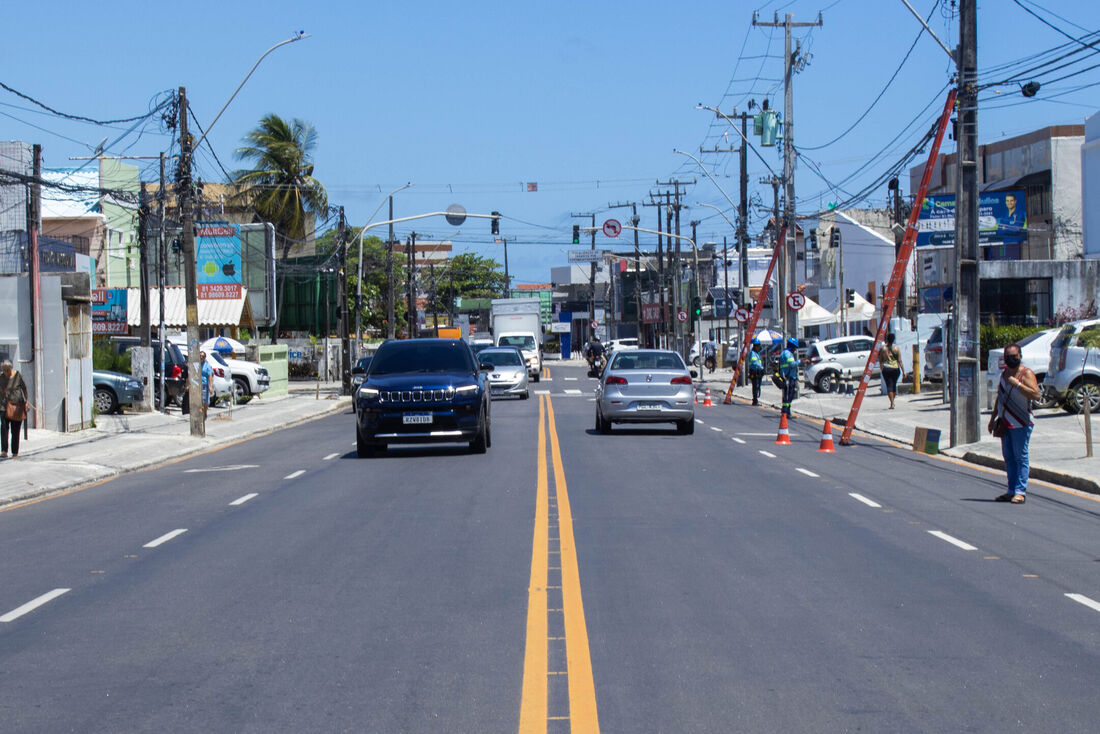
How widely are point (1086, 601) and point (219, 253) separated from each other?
185 ft

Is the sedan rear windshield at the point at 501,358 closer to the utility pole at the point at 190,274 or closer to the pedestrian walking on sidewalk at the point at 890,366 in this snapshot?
the pedestrian walking on sidewalk at the point at 890,366

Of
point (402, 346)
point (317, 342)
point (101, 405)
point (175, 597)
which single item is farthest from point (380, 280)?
point (175, 597)

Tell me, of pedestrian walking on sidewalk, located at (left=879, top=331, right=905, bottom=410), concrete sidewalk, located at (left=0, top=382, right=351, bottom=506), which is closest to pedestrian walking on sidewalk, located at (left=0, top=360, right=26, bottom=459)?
concrete sidewalk, located at (left=0, top=382, right=351, bottom=506)

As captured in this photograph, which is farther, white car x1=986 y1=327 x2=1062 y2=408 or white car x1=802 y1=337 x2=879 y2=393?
white car x1=802 y1=337 x2=879 y2=393

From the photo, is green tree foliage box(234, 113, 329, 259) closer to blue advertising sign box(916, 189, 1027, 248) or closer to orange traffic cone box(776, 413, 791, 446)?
blue advertising sign box(916, 189, 1027, 248)

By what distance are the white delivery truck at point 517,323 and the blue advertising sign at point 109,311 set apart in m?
18.0

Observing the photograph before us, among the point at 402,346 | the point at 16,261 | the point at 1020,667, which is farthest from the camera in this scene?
the point at 16,261

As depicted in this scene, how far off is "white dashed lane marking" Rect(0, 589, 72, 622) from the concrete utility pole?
16.5 metres

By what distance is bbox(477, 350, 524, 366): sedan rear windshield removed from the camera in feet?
137

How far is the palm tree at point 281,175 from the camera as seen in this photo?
6588cm

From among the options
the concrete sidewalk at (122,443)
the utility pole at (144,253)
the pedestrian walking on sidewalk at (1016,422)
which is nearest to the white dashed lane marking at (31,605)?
the concrete sidewalk at (122,443)

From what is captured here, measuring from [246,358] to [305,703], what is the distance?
134 ft

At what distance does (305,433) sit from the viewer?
29.2m

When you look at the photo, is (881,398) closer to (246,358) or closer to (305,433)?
(305,433)
